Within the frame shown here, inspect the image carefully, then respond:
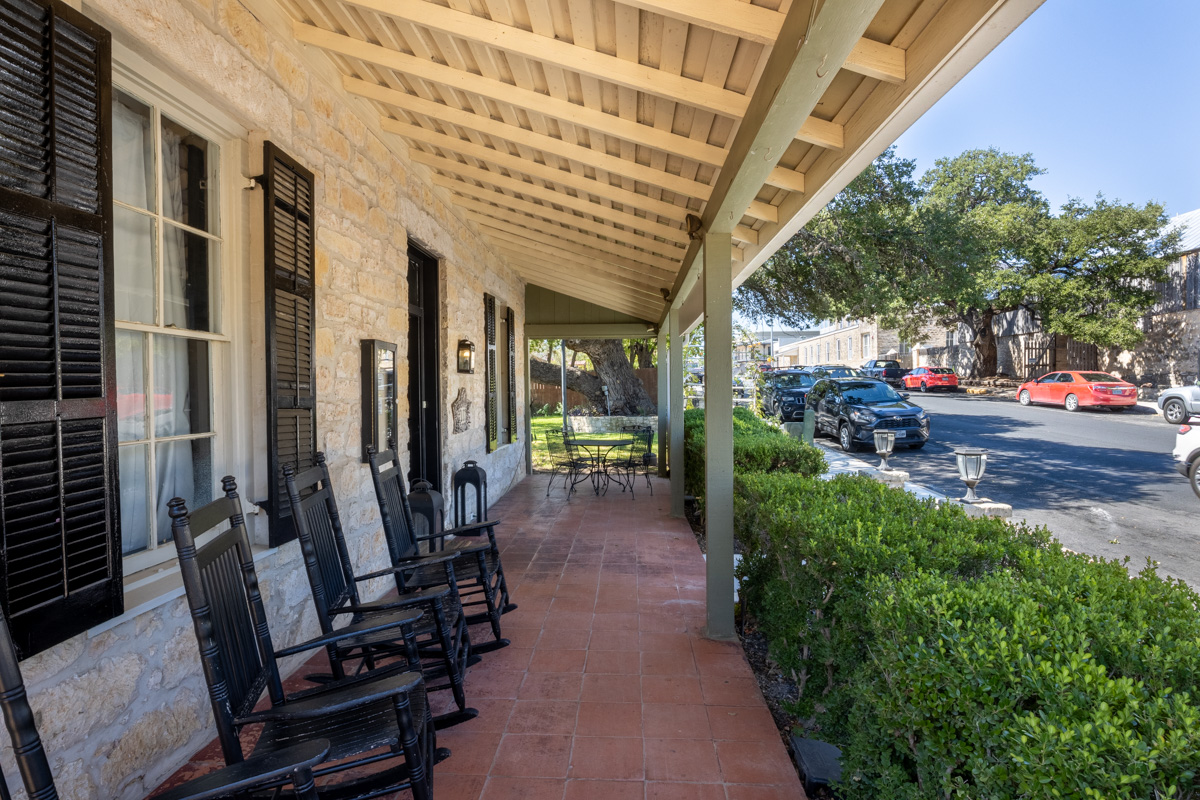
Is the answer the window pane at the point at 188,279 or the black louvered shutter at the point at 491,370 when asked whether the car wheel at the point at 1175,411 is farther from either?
the window pane at the point at 188,279

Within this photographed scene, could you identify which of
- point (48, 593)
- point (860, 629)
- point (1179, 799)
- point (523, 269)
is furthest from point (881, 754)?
point (523, 269)

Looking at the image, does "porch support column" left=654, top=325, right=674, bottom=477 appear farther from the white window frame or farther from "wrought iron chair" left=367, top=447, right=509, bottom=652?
the white window frame

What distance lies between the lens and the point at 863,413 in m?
11.4

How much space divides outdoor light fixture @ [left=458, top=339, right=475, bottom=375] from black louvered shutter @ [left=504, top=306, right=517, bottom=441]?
89.0 inches

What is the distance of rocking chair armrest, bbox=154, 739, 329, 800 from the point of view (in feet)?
3.66

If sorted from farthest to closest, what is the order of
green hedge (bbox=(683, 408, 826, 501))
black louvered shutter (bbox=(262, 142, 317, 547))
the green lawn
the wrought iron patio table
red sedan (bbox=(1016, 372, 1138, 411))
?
red sedan (bbox=(1016, 372, 1138, 411)), the green lawn, the wrought iron patio table, green hedge (bbox=(683, 408, 826, 501)), black louvered shutter (bbox=(262, 142, 317, 547))

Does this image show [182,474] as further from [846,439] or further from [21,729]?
[846,439]

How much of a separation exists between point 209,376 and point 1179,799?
2859mm

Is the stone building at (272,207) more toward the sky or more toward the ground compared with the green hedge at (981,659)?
more toward the sky

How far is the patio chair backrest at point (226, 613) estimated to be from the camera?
4.77 feet

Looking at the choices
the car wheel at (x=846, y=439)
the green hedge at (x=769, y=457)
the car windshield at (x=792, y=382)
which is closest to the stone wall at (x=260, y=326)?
the green hedge at (x=769, y=457)

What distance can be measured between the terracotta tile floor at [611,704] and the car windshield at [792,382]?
42.0 ft

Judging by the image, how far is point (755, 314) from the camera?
39.9 ft

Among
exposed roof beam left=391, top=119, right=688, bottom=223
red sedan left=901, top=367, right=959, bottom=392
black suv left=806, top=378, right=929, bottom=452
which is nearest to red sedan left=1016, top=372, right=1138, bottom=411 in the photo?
red sedan left=901, top=367, right=959, bottom=392
